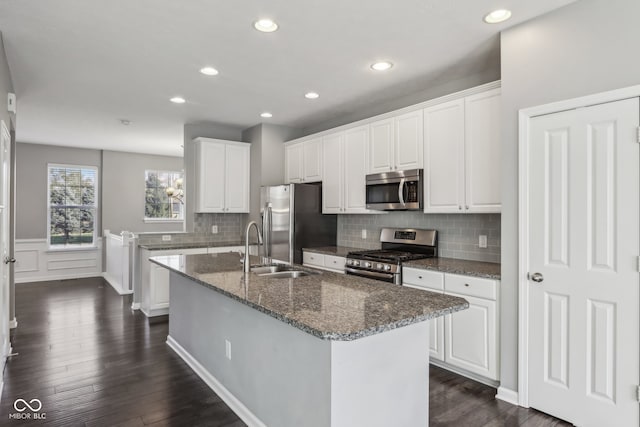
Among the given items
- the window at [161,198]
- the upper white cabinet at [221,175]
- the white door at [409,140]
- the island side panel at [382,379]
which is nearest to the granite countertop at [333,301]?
the island side panel at [382,379]

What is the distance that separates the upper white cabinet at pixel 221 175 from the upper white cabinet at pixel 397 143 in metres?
2.31

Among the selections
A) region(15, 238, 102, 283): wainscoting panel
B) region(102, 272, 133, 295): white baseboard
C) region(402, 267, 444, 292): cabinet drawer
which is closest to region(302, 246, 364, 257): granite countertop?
region(402, 267, 444, 292): cabinet drawer

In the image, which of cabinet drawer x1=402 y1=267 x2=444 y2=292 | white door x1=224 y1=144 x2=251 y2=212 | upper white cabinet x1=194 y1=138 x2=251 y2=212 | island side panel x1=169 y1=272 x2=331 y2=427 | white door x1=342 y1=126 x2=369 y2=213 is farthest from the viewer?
white door x1=224 y1=144 x2=251 y2=212

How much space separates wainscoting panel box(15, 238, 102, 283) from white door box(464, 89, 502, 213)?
7.63 meters

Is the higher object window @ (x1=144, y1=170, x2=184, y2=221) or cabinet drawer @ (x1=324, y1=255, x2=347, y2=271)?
window @ (x1=144, y1=170, x2=184, y2=221)

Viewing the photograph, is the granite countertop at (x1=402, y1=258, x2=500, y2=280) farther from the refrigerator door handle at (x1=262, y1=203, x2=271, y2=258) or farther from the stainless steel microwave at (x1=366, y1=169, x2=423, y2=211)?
the refrigerator door handle at (x1=262, y1=203, x2=271, y2=258)

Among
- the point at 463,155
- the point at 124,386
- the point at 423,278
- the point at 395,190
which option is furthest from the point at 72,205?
the point at 463,155

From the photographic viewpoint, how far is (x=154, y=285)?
4.82 metres

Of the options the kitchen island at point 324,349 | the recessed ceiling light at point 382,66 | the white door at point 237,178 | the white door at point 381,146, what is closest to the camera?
the kitchen island at point 324,349

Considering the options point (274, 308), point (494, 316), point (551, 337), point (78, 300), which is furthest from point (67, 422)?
point (78, 300)

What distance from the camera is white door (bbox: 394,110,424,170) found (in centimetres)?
362

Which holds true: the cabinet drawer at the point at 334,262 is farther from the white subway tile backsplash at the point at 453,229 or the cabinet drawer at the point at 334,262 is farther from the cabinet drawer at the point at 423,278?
the cabinet drawer at the point at 423,278

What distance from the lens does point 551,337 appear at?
240 centimetres

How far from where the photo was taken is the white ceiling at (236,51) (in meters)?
2.40
